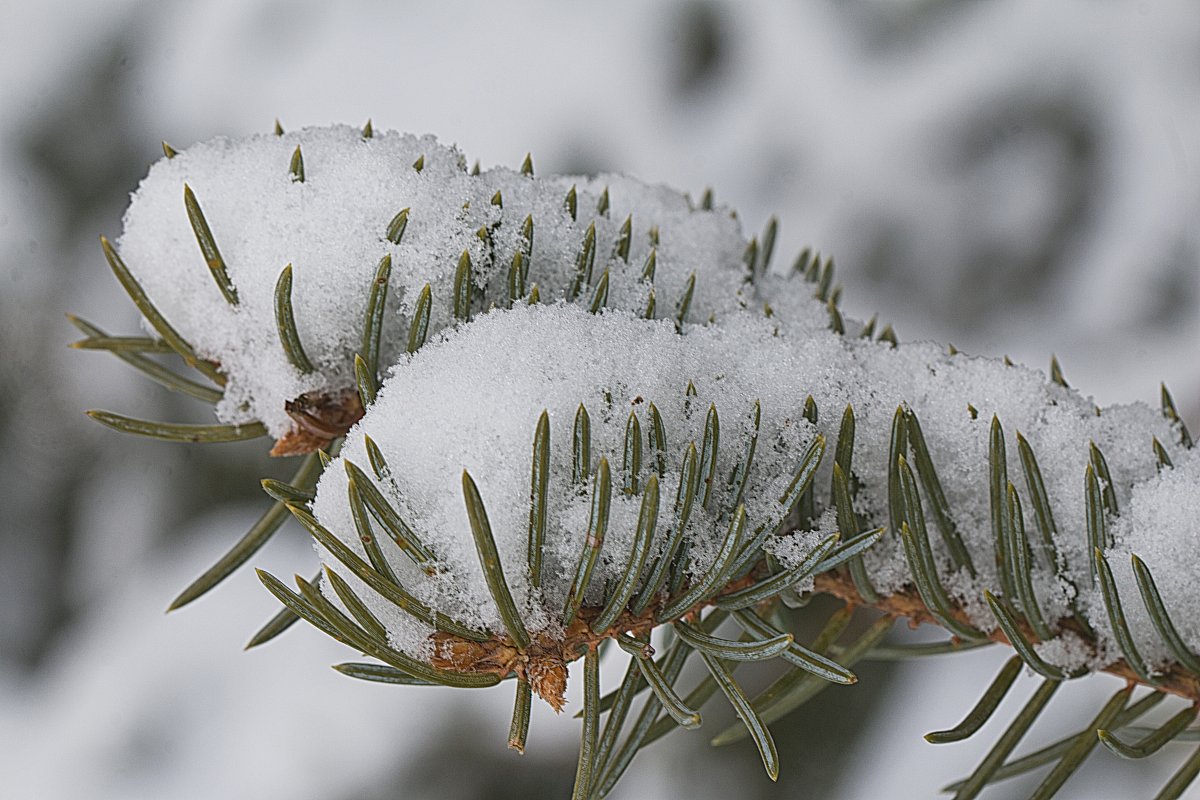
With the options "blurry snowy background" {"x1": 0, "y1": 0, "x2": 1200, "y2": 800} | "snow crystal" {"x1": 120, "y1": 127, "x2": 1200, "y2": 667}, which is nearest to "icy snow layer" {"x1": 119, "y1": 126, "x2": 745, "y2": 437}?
"snow crystal" {"x1": 120, "y1": 127, "x2": 1200, "y2": 667}

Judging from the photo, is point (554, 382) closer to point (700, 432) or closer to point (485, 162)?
point (700, 432)

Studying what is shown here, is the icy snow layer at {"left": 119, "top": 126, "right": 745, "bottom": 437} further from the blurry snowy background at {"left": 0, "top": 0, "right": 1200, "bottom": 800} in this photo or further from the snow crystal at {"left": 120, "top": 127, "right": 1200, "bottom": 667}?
the blurry snowy background at {"left": 0, "top": 0, "right": 1200, "bottom": 800}

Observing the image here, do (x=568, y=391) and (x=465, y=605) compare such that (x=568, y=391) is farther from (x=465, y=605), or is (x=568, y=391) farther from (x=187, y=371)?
(x=187, y=371)

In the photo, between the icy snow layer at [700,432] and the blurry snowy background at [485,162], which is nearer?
the icy snow layer at [700,432]

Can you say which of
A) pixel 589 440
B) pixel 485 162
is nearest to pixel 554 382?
pixel 589 440

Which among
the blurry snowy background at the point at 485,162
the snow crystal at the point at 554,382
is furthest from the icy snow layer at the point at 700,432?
the blurry snowy background at the point at 485,162

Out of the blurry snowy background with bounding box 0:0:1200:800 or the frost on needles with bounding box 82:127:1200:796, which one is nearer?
the frost on needles with bounding box 82:127:1200:796

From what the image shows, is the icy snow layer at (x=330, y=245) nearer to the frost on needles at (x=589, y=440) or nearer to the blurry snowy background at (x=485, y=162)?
the frost on needles at (x=589, y=440)
